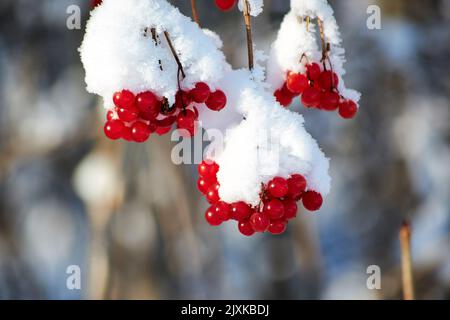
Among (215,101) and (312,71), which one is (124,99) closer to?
(215,101)

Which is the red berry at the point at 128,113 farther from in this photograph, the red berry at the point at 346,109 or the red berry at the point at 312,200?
the red berry at the point at 346,109

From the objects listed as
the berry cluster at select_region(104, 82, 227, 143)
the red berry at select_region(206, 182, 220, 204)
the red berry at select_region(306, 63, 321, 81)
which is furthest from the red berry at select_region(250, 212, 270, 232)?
the red berry at select_region(306, 63, 321, 81)

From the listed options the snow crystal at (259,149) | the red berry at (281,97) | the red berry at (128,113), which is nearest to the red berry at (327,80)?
the red berry at (281,97)

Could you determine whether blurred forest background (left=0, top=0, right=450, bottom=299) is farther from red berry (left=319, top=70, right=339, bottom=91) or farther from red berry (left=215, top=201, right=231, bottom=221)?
red berry (left=215, top=201, right=231, bottom=221)
